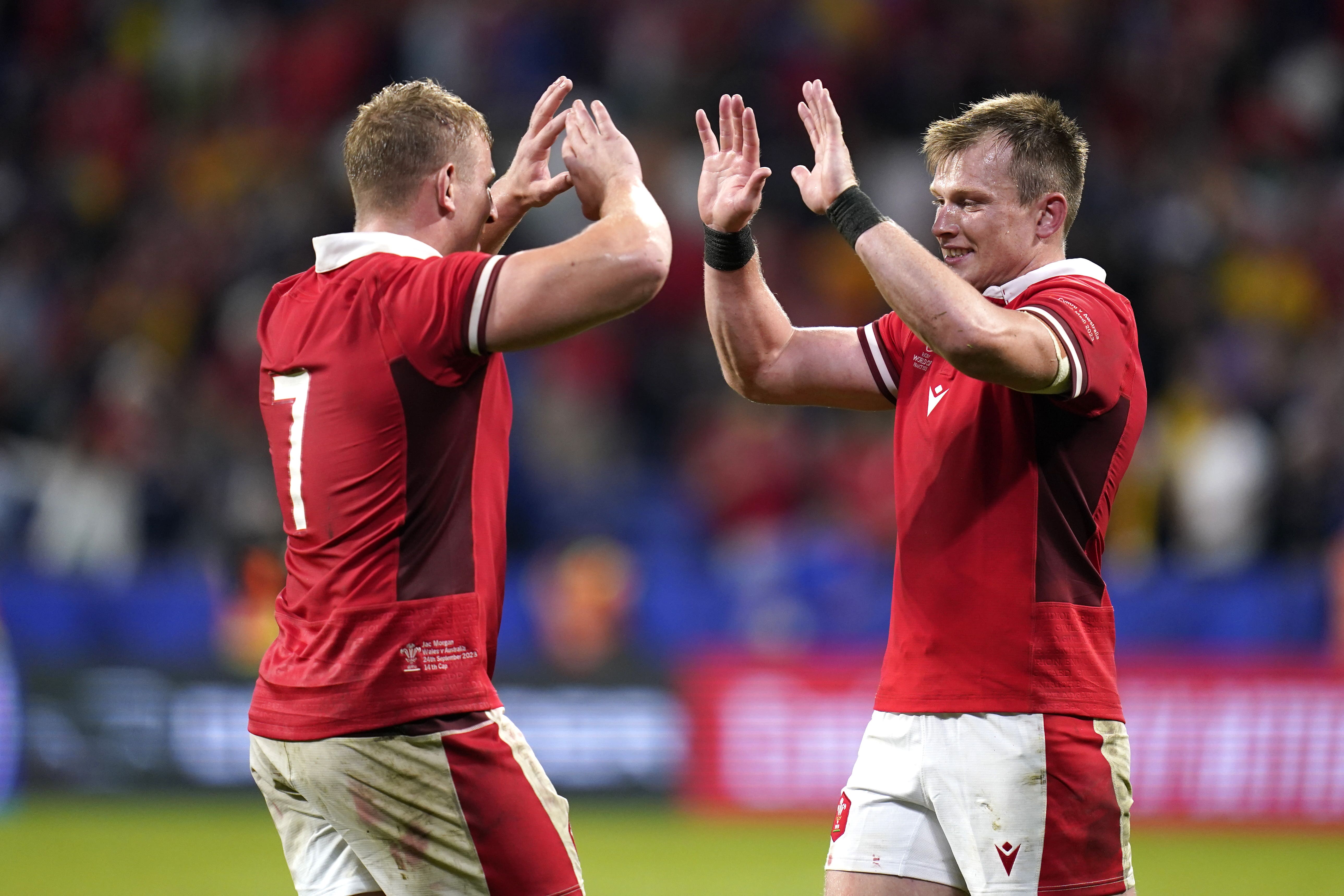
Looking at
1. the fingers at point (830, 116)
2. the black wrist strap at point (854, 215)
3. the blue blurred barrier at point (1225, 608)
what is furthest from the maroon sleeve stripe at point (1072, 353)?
the blue blurred barrier at point (1225, 608)

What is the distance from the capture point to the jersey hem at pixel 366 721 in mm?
3586

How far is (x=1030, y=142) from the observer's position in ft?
13.7

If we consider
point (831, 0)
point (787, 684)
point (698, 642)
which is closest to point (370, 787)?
point (787, 684)

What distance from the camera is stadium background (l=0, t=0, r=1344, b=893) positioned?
10000 mm

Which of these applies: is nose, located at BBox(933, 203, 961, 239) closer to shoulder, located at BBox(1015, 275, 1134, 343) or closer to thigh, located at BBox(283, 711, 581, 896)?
shoulder, located at BBox(1015, 275, 1134, 343)

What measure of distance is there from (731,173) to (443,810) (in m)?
1.93

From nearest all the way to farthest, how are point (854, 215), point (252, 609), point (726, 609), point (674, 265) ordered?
point (854, 215) < point (252, 609) < point (726, 609) < point (674, 265)

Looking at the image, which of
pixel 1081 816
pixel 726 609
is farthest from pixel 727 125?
pixel 726 609

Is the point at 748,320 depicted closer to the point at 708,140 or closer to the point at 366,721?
the point at 708,140

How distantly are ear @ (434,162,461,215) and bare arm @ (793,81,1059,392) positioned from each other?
0.97 m

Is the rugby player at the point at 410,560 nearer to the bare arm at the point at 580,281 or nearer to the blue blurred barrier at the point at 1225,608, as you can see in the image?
the bare arm at the point at 580,281

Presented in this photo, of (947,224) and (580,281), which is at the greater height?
(947,224)

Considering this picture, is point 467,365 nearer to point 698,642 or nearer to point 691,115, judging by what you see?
point 698,642

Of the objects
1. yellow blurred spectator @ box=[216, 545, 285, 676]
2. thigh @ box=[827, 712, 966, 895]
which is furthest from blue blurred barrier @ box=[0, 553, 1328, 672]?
thigh @ box=[827, 712, 966, 895]
